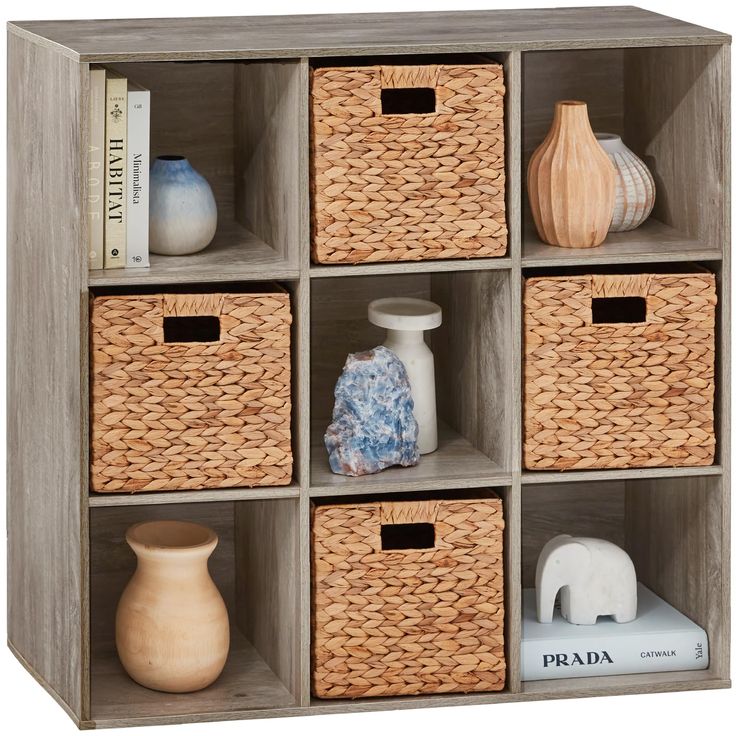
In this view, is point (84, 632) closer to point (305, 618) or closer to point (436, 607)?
point (305, 618)

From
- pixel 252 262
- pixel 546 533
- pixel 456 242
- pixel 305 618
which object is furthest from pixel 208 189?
pixel 546 533

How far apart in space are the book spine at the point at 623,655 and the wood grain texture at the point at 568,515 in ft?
1.47

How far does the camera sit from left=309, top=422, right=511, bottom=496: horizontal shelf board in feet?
13.9

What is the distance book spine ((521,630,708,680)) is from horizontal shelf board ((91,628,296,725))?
54 cm

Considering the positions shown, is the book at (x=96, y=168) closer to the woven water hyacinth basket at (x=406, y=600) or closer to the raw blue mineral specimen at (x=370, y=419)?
the raw blue mineral specimen at (x=370, y=419)

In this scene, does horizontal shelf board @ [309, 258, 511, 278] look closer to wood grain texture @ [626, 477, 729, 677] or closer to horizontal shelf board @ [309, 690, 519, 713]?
wood grain texture @ [626, 477, 729, 677]

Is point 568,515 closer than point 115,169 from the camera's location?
No

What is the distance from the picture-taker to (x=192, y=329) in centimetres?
448

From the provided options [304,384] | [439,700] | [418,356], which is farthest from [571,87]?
[439,700]

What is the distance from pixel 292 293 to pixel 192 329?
35 cm

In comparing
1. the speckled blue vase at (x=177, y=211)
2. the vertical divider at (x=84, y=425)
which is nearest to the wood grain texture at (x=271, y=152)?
the speckled blue vase at (x=177, y=211)

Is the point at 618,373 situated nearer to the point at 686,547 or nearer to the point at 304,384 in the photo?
the point at 686,547

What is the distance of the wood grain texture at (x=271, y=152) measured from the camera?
411 cm

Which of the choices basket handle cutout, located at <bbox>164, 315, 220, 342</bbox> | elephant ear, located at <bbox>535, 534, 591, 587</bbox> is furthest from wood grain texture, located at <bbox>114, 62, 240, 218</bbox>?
elephant ear, located at <bbox>535, 534, 591, 587</bbox>
